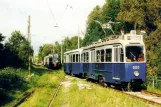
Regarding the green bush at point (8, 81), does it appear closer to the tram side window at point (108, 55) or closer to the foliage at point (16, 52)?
the tram side window at point (108, 55)

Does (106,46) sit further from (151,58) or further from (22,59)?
(22,59)

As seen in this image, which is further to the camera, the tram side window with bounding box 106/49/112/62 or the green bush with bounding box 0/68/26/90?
the green bush with bounding box 0/68/26/90

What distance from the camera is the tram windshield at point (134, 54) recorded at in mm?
18123

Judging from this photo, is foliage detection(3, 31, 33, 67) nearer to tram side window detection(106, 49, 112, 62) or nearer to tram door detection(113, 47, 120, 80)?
tram side window detection(106, 49, 112, 62)

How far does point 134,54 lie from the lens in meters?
18.3

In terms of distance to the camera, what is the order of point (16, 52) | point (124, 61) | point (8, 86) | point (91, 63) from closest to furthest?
point (124, 61) < point (8, 86) < point (91, 63) < point (16, 52)

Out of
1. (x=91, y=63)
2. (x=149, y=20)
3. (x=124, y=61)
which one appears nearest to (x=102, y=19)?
(x=149, y=20)

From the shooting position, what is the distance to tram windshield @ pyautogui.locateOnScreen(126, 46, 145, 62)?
1812 centimetres

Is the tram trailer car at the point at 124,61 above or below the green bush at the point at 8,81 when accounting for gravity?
above

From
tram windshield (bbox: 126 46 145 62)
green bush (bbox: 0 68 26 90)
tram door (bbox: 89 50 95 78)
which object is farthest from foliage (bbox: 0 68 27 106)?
tram windshield (bbox: 126 46 145 62)

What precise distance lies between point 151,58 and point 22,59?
21800 mm

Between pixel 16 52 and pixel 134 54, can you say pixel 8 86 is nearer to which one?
pixel 134 54

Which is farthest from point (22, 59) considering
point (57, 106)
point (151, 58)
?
point (57, 106)

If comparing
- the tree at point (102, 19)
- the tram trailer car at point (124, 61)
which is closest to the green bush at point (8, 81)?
the tram trailer car at point (124, 61)
